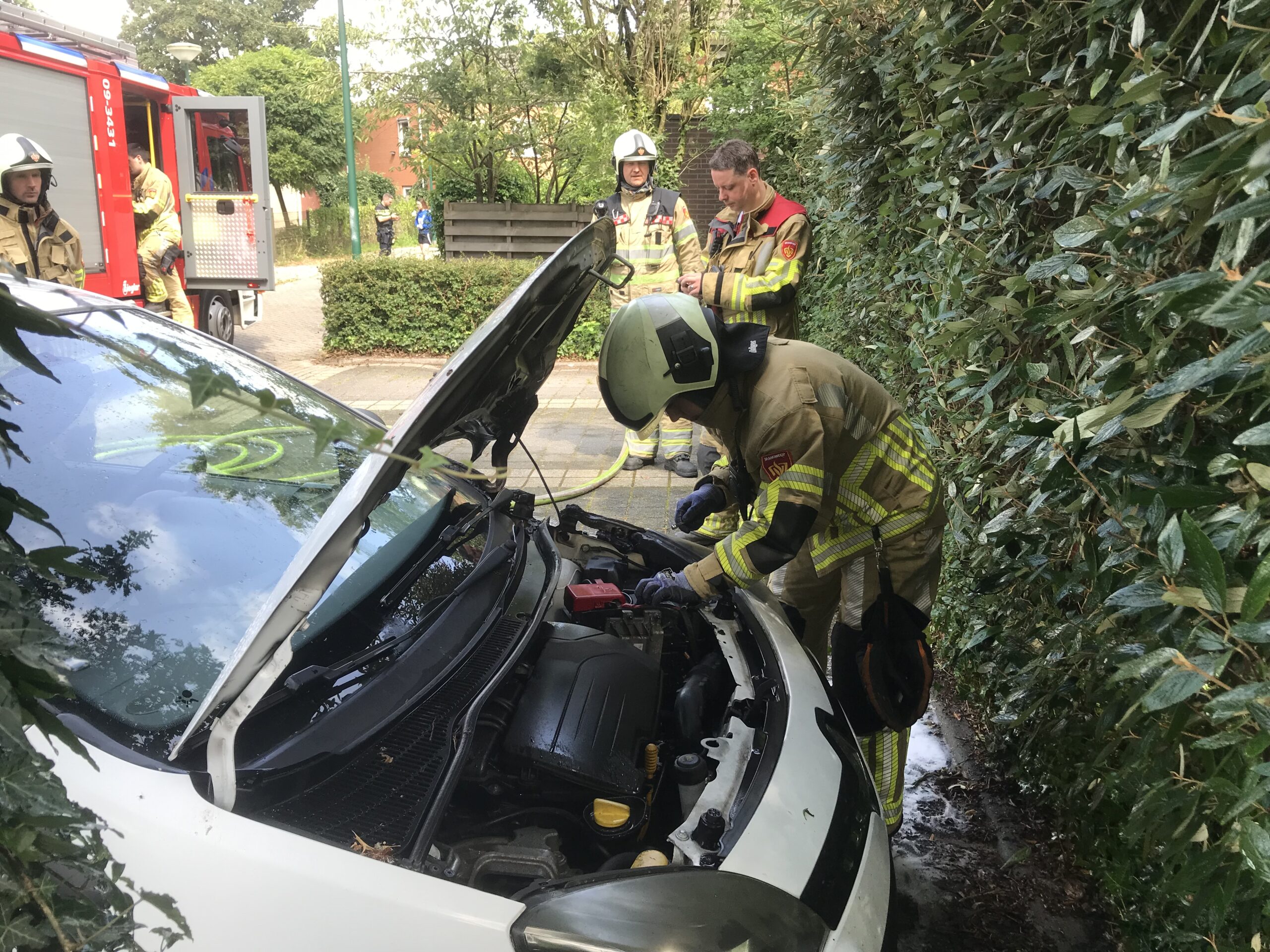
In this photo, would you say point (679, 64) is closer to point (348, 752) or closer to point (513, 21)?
point (513, 21)

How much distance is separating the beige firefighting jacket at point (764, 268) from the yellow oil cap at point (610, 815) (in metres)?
3.58

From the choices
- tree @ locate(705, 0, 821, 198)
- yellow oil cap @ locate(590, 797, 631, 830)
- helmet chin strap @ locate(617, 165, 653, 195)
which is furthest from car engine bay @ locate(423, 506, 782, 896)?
helmet chin strap @ locate(617, 165, 653, 195)

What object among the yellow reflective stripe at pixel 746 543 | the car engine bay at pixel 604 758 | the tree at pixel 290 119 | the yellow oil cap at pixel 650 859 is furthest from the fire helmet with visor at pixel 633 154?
the tree at pixel 290 119

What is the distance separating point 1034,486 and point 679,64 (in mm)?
12496

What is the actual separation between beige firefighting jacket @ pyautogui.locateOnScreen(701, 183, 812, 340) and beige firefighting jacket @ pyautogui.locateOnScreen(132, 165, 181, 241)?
7.38 m

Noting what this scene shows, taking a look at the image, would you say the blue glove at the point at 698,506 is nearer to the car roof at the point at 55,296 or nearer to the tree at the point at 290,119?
the car roof at the point at 55,296

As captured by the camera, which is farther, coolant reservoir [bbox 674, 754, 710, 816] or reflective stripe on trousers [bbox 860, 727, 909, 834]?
reflective stripe on trousers [bbox 860, 727, 909, 834]

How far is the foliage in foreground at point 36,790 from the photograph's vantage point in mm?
1050

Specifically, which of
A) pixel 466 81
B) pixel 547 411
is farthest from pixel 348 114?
pixel 547 411

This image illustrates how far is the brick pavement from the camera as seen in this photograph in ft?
19.3

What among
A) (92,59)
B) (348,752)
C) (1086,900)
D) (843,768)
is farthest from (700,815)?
(92,59)

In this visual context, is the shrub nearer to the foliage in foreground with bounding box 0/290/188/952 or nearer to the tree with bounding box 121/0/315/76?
the tree with bounding box 121/0/315/76

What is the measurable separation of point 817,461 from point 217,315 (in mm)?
10266

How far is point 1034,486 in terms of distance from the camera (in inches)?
99.0
